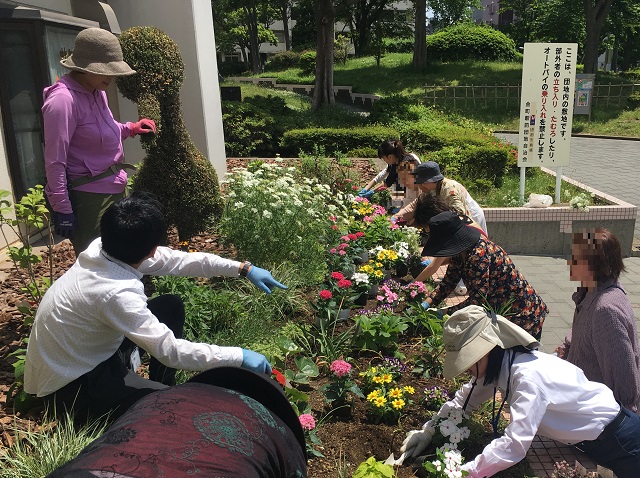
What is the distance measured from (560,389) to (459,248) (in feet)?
3.87

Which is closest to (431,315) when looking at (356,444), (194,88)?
(356,444)

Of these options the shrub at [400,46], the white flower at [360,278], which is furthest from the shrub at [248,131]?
the shrub at [400,46]

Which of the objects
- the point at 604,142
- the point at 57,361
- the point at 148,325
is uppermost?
the point at 148,325

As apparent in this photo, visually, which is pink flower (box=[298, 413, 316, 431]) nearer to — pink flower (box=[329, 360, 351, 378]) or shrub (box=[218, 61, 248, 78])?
pink flower (box=[329, 360, 351, 378])

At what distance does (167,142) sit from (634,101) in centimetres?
1995

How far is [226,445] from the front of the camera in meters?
1.34

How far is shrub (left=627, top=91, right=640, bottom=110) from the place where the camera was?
1967 centimetres

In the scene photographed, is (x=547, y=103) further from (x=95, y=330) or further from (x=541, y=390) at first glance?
(x=95, y=330)

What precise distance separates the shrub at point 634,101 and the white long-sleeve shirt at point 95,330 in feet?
70.6

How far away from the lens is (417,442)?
109 inches

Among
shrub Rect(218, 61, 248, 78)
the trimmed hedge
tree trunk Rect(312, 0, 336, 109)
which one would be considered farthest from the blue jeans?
shrub Rect(218, 61, 248, 78)

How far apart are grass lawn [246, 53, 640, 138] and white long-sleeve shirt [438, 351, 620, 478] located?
680 inches

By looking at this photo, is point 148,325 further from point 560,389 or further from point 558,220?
point 558,220

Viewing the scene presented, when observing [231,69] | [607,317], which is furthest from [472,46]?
[607,317]
